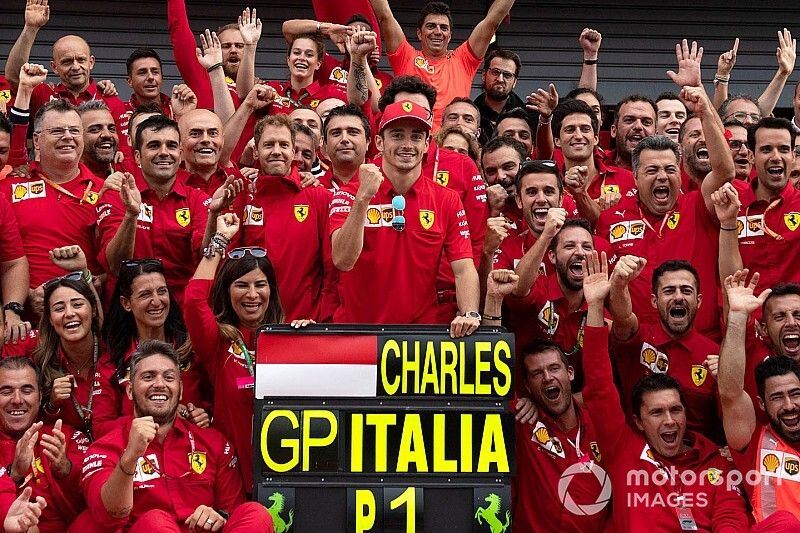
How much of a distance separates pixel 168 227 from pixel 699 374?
3516 millimetres

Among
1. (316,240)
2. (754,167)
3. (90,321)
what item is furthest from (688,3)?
(90,321)

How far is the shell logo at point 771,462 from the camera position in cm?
757

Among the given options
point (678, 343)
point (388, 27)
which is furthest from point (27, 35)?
point (678, 343)

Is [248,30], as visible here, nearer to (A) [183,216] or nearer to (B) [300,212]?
(A) [183,216]

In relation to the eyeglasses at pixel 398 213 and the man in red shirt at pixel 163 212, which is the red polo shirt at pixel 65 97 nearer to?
the man in red shirt at pixel 163 212

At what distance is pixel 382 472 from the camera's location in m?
7.02

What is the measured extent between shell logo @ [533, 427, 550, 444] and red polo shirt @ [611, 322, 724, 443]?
0.61 meters

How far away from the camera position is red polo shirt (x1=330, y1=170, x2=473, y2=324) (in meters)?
8.08

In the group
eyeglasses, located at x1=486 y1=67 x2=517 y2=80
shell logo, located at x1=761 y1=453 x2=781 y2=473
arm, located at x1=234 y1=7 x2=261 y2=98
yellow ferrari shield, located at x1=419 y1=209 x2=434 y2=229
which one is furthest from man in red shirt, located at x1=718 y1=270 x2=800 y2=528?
arm, located at x1=234 y1=7 x2=261 y2=98

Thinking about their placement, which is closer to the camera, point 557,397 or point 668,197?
point 557,397

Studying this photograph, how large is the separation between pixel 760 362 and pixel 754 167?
188 centimetres

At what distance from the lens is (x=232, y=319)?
27.6 ft

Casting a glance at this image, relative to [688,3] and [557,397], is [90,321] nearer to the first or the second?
[557,397]

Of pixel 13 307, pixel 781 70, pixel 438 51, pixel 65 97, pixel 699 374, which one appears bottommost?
pixel 699 374
